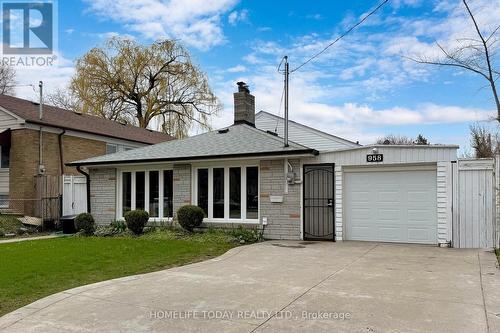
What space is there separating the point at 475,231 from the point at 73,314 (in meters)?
9.08

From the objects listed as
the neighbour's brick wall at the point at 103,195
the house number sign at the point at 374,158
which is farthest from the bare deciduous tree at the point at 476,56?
the neighbour's brick wall at the point at 103,195

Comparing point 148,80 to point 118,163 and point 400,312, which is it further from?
point 400,312

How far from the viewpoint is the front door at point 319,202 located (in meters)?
12.1

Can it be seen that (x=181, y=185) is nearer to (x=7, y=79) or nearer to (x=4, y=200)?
(x=4, y=200)

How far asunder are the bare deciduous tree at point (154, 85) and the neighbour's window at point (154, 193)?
678 inches

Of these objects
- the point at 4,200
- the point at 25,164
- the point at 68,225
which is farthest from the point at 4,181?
the point at 68,225

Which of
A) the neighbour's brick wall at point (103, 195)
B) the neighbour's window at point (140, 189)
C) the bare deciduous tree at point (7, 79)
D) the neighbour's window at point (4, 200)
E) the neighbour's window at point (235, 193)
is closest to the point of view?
the neighbour's window at point (235, 193)

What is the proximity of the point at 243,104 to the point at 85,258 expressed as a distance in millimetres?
9552

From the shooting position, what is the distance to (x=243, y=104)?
1705 cm

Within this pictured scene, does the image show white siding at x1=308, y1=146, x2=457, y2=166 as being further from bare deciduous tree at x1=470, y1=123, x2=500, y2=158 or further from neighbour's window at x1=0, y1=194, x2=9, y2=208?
bare deciduous tree at x1=470, y1=123, x2=500, y2=158

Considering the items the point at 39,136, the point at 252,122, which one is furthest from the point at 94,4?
the point at 252,122

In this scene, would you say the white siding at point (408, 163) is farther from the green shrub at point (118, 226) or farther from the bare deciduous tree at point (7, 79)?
the bare deciduous tree at point (7, 79)

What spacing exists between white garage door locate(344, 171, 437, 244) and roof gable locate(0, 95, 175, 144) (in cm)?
1283

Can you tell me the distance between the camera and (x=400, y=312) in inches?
199
